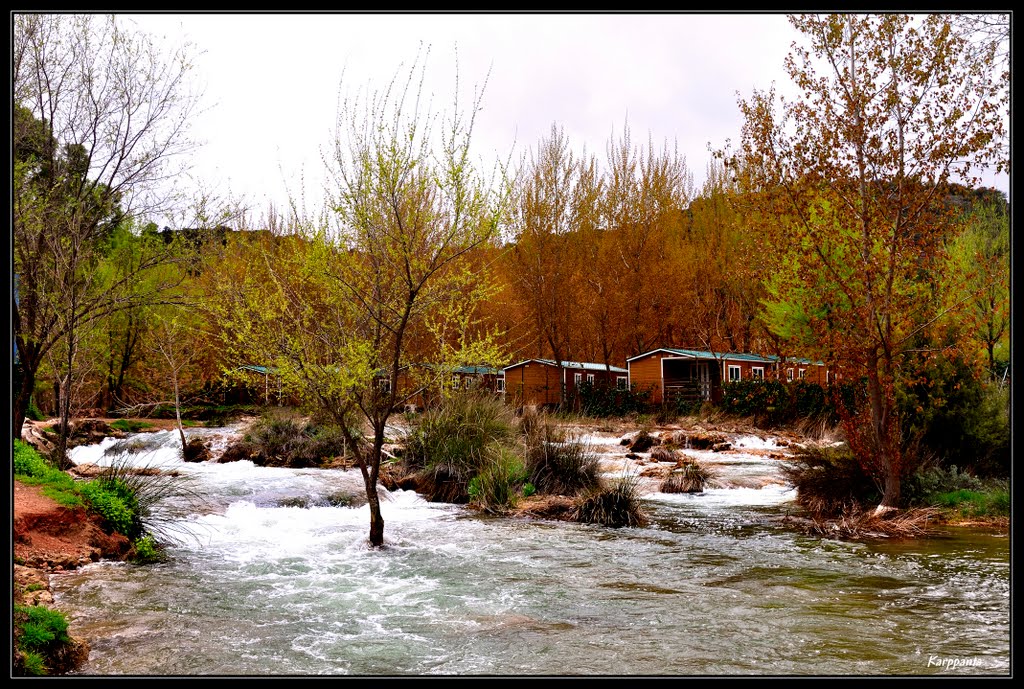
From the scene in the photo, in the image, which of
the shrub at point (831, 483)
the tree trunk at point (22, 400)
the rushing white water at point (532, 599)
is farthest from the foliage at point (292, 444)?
the shrub at point (831, 483)

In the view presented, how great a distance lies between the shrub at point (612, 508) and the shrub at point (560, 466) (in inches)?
50.9

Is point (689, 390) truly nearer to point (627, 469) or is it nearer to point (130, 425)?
point (627, 469)

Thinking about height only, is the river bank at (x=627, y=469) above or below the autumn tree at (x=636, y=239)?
below

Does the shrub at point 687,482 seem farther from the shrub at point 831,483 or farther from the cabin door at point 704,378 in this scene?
the cabin door at point 704,378

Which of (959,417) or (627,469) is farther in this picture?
(627,469)

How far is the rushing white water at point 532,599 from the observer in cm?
637

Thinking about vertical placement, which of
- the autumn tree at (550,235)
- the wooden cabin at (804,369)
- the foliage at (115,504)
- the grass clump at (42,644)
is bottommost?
the grass clump at (42,644)

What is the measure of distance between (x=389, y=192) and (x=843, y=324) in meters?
8.08

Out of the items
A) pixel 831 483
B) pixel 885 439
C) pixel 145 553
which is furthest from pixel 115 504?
pixel 885 439

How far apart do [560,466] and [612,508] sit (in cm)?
241

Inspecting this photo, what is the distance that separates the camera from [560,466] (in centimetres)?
1521

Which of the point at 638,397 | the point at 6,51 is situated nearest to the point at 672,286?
the point at 638,397

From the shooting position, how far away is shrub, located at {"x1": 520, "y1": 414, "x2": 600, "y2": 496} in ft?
49.0

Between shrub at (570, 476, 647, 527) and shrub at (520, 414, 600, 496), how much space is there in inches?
50.9
